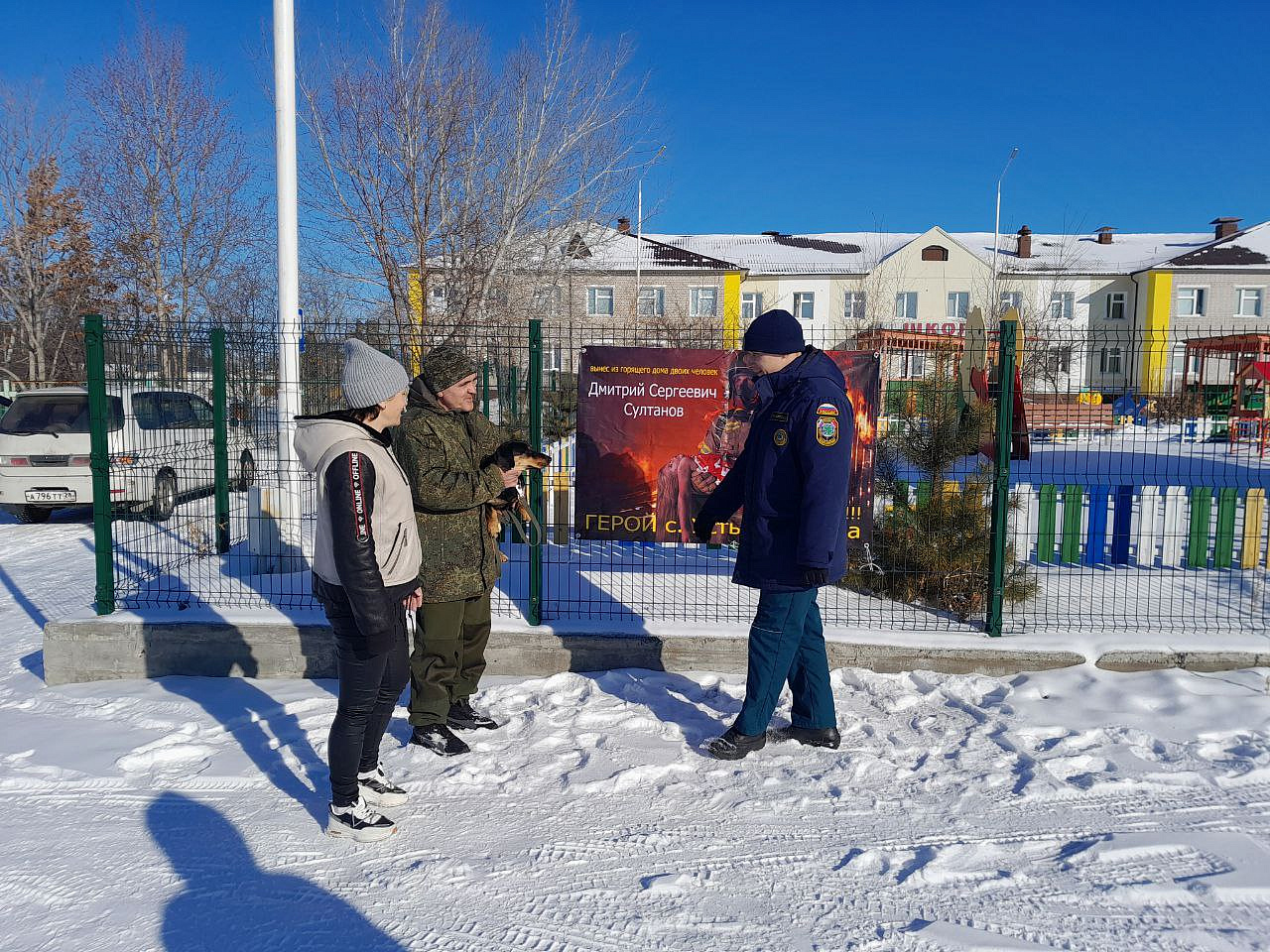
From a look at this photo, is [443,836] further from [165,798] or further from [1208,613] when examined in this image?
[1208,613]

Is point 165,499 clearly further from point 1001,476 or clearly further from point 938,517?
point 1001,476

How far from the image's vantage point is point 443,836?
10.5 feet

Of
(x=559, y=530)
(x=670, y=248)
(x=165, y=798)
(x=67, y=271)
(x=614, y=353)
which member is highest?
(x=670, y=248)

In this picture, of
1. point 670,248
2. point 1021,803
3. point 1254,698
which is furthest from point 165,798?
point 670,248

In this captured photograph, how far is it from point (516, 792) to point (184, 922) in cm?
129

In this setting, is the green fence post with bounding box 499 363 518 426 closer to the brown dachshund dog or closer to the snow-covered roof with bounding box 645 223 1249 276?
the brown dachshund dog

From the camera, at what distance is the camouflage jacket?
11.9ft

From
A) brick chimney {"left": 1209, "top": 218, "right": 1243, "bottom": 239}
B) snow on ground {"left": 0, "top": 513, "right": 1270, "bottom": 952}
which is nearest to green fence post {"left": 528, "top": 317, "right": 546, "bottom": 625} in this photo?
snow on ground {"left": 0, "top": 513, "right": 1270, "bottom": 952}

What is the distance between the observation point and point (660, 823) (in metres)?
3.34

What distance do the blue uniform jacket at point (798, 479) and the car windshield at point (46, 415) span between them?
9949 mm

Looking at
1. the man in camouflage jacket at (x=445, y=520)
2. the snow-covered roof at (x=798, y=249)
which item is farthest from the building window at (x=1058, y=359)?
the snow-covered roof at (x=798, y=249)

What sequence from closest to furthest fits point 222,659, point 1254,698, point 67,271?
point 1254,698
point 222,659
point 67,271

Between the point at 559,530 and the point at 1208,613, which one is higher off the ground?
the point at 559,530

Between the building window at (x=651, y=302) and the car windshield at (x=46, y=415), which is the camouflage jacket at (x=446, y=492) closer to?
the car windshield at (x=46, y=415)
